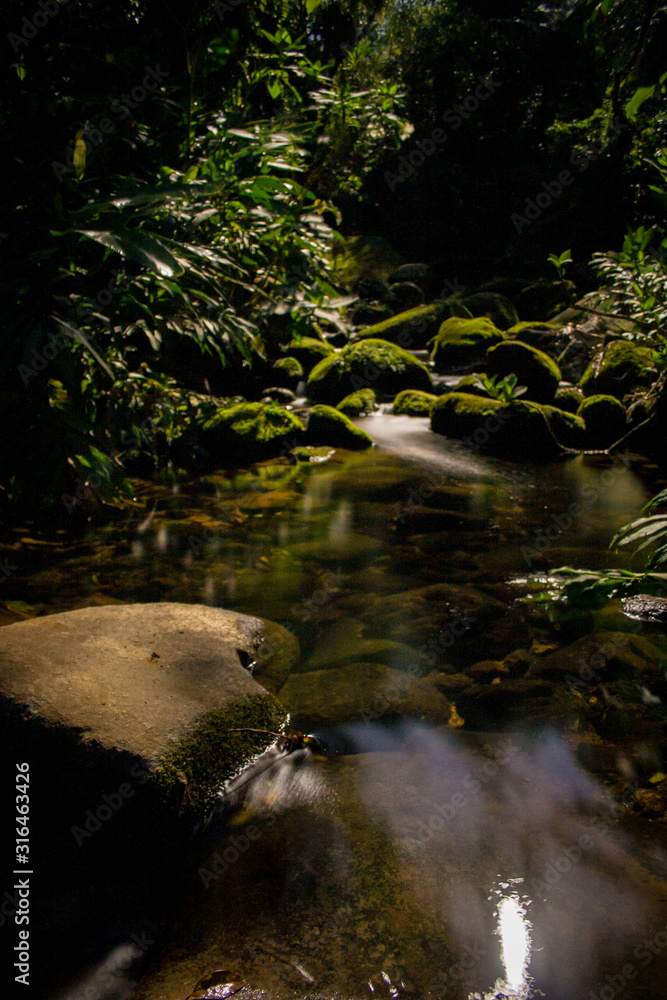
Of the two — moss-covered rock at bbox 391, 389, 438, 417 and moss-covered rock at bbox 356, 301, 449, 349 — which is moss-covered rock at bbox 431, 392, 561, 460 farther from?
moss-covered rock at bbox 356, 301, 449, 349

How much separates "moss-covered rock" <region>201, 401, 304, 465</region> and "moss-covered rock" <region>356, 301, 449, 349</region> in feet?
19.8

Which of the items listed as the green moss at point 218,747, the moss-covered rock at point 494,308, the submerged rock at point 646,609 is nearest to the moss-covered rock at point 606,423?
→ the submerged rock at point 646,609

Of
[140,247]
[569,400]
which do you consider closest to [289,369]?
[569,400]

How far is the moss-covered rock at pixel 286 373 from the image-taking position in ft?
35.7

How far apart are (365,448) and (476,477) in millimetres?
1903

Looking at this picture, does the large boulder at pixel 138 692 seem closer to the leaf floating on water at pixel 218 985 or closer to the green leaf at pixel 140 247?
the leaf floating on water at pixel 218 985

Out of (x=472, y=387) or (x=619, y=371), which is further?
(x=472, y=387)

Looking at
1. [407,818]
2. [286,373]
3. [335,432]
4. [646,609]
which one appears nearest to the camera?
[407,818]

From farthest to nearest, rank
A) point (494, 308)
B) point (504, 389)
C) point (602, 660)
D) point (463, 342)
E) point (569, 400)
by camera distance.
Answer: point (494, 308) < point (463, 342) < point (569, 400) < point (504, 389) < point (602, 660)

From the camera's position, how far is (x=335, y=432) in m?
8.35

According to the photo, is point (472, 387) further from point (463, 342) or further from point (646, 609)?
point (646, 609)

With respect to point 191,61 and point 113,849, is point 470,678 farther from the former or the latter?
point 191,61

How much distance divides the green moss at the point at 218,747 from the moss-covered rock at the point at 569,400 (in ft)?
26.0

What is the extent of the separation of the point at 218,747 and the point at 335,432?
6415 mm
